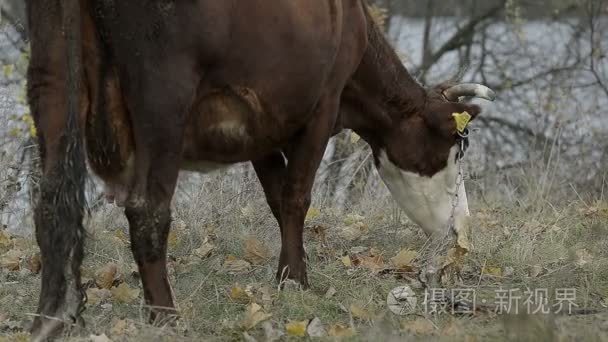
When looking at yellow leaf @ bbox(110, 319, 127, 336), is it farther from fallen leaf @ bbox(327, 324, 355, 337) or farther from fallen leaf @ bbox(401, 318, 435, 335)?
fallen leaf @ bbox(401, 318, 435, 335)

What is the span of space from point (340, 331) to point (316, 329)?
17 centimetres

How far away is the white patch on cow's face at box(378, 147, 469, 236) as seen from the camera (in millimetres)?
6551

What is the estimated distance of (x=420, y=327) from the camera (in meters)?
4.48

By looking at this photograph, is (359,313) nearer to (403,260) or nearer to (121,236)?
(403,260)

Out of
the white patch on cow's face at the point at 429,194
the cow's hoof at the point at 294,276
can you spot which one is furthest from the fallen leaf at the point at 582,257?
the cow's hoof at the point at 294,276

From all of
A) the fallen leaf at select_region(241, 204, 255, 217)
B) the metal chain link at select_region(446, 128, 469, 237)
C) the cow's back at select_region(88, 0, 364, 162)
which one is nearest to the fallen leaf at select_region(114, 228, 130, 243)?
the fallen leaf at select_region(241, 204, 255, 217)

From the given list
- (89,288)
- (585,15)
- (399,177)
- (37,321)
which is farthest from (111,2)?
(585,15)

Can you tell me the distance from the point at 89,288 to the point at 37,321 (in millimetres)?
1172

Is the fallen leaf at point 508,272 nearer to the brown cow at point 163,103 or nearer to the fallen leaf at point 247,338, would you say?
the brown cow at point 163,103

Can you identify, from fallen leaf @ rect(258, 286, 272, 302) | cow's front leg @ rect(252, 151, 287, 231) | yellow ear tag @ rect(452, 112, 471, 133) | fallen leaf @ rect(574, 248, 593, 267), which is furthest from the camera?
yellow ear tag @ rect(452, 112, 471, 133)

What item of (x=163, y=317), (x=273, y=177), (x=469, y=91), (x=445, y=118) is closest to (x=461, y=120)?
(x=445, y=118)

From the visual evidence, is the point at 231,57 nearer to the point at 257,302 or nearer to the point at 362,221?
the point at 257,302

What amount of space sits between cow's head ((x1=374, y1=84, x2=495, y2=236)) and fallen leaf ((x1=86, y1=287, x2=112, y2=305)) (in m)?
2.10

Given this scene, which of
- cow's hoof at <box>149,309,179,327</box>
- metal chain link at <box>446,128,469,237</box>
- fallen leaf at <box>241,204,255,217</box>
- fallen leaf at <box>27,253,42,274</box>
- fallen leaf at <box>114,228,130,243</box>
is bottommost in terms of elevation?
cow's hoof at <box>149,309,179,327</box>
